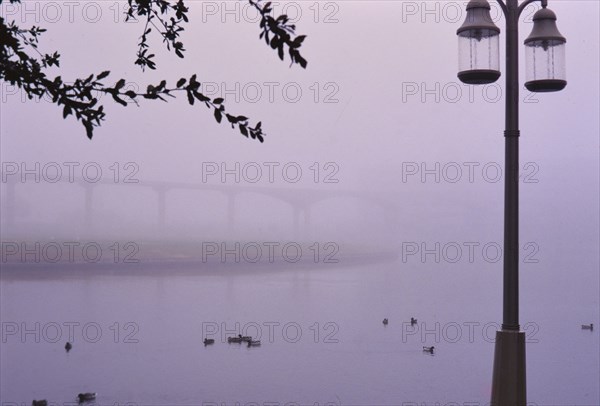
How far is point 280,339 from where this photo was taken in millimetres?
37375

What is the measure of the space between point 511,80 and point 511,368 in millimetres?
2420

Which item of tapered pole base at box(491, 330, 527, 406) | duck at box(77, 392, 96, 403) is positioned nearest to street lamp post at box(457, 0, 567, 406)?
tapered pole base at box(491, 330, 527, 406)

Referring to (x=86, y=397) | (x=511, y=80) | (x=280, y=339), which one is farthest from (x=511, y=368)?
(x=280, y=339)

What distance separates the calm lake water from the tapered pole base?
510 cm

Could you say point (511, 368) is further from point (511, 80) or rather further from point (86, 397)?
point (86, 397)

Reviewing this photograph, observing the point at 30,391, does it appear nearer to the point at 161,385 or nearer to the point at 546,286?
the point at 161,385

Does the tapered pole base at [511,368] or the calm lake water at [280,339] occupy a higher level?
the tapered pole base at [511,368]

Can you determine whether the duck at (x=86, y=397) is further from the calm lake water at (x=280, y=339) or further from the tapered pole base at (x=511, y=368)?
the tapered pole base at (x=511, y=368)

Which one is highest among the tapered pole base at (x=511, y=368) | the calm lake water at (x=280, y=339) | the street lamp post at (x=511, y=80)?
the street lamp post at (x=511, y=80)

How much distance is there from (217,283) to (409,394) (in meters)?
49.0

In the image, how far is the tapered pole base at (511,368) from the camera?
7141 mm

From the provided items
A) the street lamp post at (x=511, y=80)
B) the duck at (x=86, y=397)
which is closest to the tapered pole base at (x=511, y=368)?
the street lamp post at (x=511, y=80)

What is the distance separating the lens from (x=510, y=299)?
724 centimetres

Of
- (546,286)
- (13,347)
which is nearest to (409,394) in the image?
(13,347)
